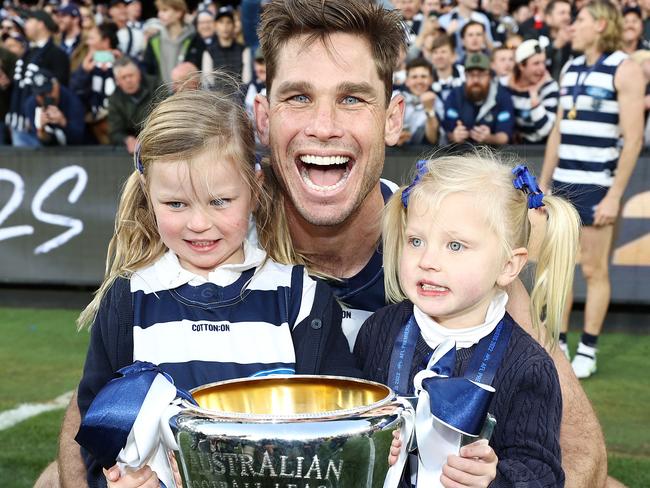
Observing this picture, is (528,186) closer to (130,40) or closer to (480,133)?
(480,133)

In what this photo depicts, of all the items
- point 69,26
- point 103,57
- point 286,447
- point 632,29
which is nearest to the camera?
point 286,447

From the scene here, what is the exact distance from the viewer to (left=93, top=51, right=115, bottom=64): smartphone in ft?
28.4

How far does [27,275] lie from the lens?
761cm

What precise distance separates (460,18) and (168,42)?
2525 millimetres

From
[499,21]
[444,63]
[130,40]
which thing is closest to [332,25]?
[444,63]

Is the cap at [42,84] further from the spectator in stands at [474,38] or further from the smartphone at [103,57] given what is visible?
the spectator in stands at [474,38]

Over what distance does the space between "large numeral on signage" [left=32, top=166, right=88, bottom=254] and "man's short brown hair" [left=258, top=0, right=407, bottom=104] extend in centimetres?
502

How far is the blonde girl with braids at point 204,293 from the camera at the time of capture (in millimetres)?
2186

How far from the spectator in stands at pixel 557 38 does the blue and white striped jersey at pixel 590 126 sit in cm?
199

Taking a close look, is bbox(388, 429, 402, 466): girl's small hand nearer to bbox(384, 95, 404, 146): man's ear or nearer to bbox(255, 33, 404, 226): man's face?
bbox(255, 33, 404, 226): man's face

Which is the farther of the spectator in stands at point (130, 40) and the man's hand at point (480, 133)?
the spectator in stands at point (130, 40)

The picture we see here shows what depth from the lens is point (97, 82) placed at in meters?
8.51

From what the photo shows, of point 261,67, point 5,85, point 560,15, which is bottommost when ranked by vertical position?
point 5,85

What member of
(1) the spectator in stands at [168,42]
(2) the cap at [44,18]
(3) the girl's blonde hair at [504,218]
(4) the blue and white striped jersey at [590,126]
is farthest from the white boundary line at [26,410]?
(2) the cap at [44,18]
